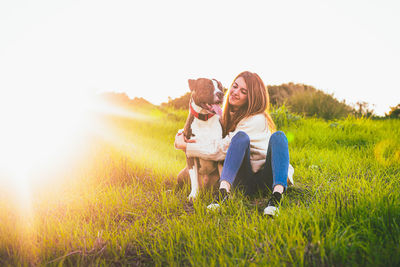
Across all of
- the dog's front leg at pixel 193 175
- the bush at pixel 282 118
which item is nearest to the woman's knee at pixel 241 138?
the dog's front leg at pixel 193 175

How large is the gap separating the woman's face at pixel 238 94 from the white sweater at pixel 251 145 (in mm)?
237

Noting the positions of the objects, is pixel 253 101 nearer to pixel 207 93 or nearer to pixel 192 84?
pixel 207 93

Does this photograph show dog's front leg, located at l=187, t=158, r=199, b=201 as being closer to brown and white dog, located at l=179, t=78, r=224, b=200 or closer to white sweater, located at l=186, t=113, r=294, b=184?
brown and white dog, located at l=179, t=78, r=224, b=200

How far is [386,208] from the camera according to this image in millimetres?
1951

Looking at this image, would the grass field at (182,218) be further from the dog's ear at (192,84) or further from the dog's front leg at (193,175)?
the dog's ear at (192,84)

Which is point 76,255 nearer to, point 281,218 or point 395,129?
point 281,218

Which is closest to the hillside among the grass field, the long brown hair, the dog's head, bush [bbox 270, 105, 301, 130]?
bush [bbox 270, 105, 301, 130]

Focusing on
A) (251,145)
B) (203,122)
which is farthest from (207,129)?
(251,145)

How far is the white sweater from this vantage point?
301 centimetres

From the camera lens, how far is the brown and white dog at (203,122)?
3061 millimetres

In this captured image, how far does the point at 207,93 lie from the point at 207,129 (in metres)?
0.41

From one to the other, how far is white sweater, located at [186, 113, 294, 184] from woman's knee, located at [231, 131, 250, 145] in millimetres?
155

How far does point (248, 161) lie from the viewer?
3.03 m

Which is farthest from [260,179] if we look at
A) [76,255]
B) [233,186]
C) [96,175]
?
[96,175]
